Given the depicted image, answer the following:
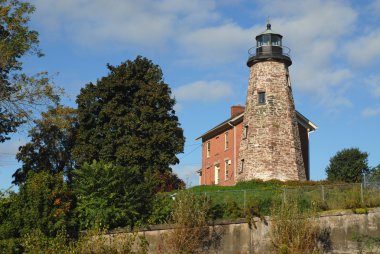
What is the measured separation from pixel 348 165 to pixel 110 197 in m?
29.6

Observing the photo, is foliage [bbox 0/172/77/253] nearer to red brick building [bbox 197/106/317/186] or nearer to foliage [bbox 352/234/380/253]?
foliage [bbox 352/234/380/253]

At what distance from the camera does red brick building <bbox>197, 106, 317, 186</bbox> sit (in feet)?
154

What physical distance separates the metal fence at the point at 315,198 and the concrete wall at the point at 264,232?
1.79ft

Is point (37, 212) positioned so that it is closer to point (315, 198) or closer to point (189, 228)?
point (189, 228)

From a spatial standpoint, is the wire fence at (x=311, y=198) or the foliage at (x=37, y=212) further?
the foliage at (x=37, y=212)

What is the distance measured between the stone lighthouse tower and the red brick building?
4.28 metres

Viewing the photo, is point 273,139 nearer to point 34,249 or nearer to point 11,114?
point 11,114

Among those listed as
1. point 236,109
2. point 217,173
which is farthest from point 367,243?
point 236,109

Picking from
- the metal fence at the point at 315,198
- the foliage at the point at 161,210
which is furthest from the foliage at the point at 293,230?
the foliage at the point at 161,210

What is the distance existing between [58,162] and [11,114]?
1742 centimetres

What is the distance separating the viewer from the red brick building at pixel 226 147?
46938 millimetres

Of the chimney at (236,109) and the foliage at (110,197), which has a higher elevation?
the chimney at (236,109)

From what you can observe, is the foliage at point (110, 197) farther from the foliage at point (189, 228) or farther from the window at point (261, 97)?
the window at point (261, 97)

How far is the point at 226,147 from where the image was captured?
163 ft
